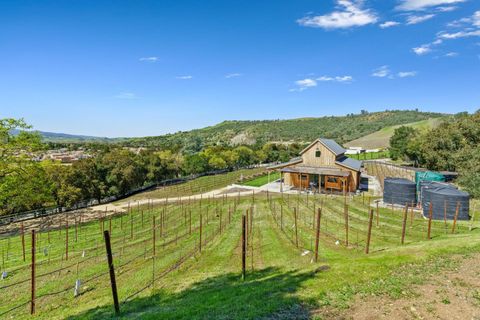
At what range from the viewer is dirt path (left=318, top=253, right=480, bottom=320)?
255 inches

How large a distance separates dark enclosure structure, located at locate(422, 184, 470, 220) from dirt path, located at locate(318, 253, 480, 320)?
46.8 ft

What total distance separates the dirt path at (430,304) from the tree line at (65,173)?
28290 millimetres

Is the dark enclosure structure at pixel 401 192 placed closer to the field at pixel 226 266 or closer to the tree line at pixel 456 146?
the field at pixel 226 266

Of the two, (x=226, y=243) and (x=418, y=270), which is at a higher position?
(x=418, y=270)

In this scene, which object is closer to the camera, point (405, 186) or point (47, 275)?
point (47, 275)

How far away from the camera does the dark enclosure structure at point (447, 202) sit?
2028cm

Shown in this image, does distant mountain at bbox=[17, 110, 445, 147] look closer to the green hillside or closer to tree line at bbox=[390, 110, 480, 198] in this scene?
the green hillside

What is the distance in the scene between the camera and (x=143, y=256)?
15.0 metres

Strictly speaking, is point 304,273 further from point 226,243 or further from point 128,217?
point 128,217

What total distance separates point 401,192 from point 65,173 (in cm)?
3663

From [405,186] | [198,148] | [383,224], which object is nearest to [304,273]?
[383,224]

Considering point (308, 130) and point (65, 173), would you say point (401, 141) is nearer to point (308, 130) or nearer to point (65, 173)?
point (65, 173)

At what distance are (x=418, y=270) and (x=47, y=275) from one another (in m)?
15.0

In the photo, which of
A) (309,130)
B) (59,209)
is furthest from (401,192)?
(309,130)
